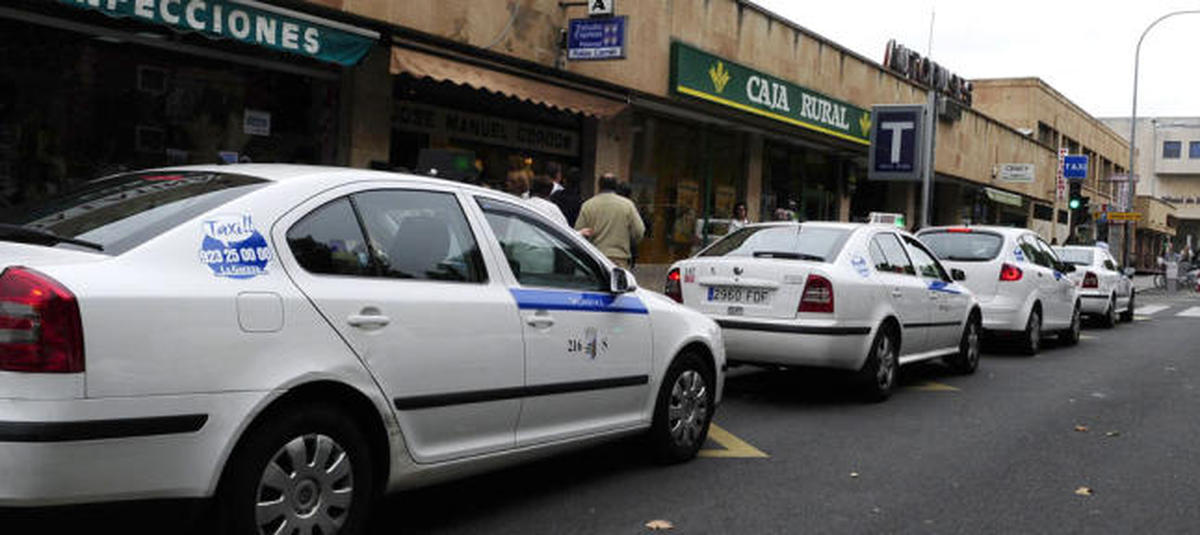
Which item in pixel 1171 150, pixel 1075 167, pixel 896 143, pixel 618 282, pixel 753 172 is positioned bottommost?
pixel 618 282

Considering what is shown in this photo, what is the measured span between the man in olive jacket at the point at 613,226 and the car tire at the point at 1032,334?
5094 mm

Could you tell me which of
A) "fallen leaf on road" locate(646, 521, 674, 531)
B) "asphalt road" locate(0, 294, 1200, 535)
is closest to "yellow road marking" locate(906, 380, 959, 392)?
"asphalt road" locate(0, 294, 1200, 535)

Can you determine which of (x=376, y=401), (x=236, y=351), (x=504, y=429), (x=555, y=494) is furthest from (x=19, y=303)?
(x=555, y=494)

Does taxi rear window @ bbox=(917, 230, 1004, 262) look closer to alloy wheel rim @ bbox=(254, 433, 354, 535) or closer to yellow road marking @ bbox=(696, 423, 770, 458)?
yellow road marking @ bbox=(696, 423, 770, 458)

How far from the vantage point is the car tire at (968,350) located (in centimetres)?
988

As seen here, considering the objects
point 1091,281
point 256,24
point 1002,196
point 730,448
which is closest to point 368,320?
point 730,448

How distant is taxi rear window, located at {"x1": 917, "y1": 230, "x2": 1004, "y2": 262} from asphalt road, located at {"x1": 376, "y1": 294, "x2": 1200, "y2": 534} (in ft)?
9.70

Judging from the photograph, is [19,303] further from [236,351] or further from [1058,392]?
[1058,392]

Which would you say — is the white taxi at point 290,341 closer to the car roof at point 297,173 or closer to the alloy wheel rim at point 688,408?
the car roof at point 297,173

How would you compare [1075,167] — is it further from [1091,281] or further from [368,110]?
[368,110]

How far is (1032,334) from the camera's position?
11.9 metres

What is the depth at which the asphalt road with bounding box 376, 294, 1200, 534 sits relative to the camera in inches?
184

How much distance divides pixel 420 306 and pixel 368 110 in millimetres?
7825

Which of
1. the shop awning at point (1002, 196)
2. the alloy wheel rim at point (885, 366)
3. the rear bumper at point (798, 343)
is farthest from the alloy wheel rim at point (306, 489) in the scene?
the shop awning at point (1002, 196)
